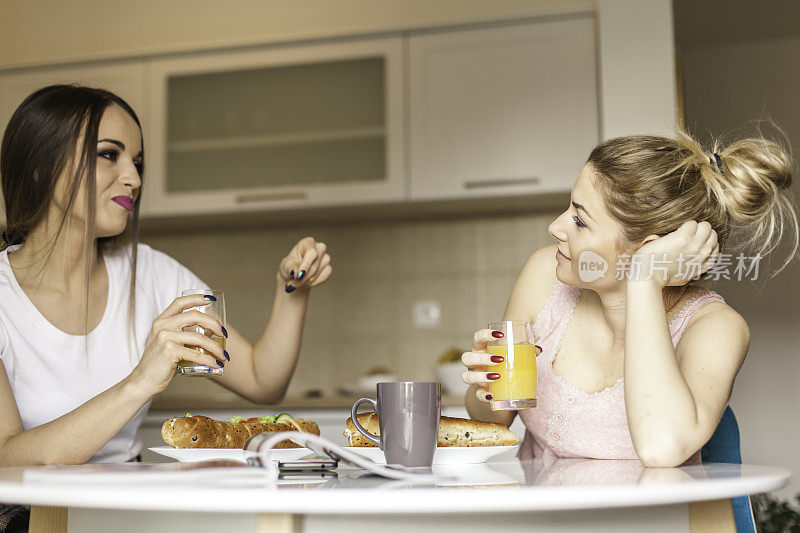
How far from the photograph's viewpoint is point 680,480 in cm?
77

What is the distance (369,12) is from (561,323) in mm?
2160

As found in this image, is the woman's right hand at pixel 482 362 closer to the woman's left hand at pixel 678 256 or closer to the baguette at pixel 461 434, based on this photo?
the baguette at pixel 461 434

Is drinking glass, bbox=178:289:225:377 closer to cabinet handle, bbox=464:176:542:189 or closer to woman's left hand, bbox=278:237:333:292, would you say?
woman's left hand, bbox=278:237:333:292

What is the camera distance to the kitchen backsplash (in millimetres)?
3250

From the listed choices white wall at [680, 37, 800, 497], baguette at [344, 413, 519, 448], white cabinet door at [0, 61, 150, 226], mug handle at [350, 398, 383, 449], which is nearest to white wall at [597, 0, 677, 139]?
white wall at [680, 37, 800, 497]

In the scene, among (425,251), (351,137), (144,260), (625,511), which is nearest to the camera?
(625,511)

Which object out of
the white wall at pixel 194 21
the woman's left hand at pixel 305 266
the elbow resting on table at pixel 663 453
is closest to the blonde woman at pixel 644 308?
the elbow resting on table at pixel 663 453

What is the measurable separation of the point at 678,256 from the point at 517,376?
0.99 ft

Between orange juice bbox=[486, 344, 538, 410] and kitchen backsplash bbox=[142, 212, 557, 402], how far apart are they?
2024 mm

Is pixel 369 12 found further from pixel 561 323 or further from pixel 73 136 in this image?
pixel 561 323

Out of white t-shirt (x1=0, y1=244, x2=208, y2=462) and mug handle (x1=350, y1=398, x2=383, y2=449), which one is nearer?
mug handle (x1=350, y1=398, x2=383, y2=449)

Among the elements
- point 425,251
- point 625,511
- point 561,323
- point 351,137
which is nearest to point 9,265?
point 561,323

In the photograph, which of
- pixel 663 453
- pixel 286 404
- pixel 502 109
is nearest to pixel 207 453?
pixel 663 453

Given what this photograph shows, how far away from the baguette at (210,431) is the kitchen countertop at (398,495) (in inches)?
9.5
